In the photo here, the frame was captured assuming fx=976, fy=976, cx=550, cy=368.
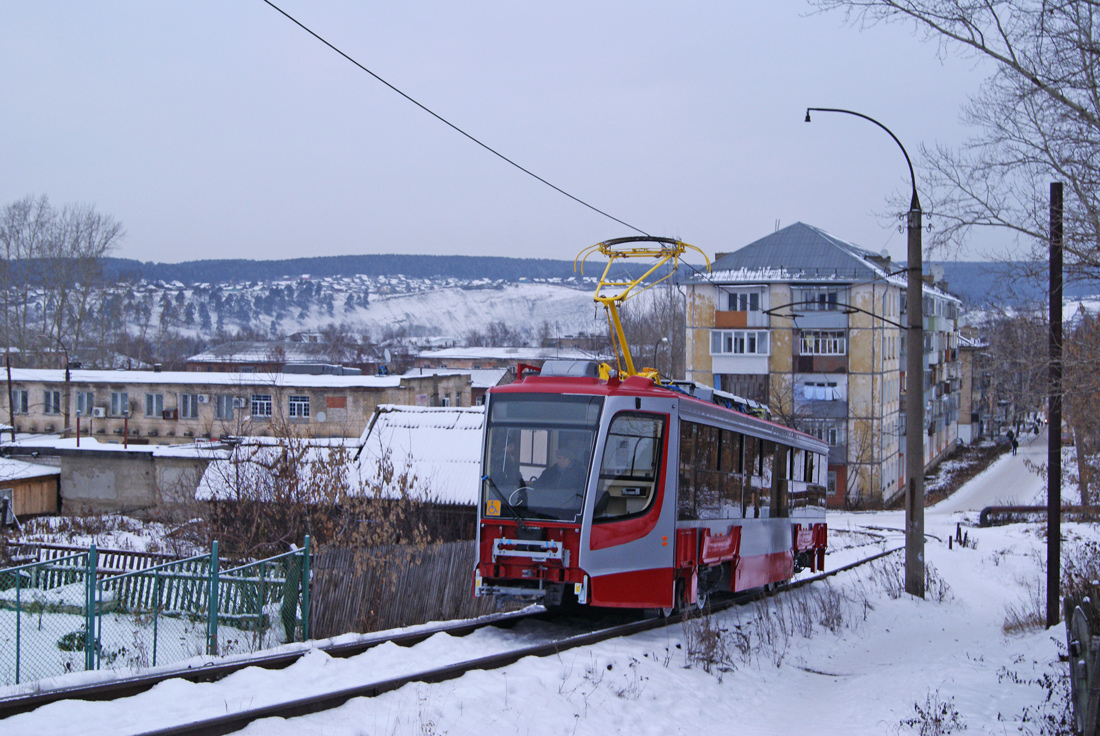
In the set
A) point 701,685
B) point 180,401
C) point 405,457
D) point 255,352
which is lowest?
point 701,685

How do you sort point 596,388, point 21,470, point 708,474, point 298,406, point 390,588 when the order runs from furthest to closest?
point 298,406, point 21,470, point 390,588, point 708,474, point 596,388

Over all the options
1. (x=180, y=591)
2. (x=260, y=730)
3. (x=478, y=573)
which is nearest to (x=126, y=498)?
(x=180, y=591)

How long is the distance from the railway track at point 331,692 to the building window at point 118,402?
50274 mm

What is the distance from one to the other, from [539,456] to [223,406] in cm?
4706

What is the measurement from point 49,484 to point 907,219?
119 ft

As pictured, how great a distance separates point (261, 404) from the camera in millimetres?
52969

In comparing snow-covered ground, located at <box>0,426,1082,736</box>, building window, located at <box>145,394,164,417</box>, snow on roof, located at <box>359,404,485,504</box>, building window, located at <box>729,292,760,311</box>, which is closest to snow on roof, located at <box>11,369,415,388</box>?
building window, located at <box>145,394,164,417</box>

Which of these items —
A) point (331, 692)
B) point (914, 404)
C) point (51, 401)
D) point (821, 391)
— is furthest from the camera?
point (51, 401)

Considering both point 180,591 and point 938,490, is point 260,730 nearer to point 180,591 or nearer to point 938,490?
point 180,591

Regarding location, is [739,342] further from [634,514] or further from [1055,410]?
[634,514]

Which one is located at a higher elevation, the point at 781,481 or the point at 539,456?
the point at 539,456

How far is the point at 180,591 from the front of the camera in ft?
41.4

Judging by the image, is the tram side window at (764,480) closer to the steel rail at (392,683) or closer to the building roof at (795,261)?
the steel rail at (392,683)

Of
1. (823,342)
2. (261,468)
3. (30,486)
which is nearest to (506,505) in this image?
(261,468)
